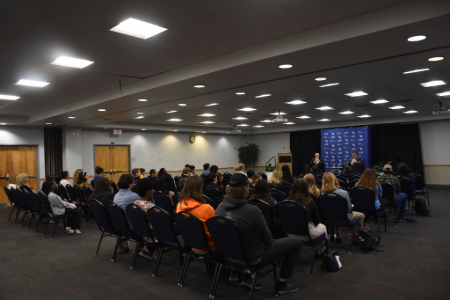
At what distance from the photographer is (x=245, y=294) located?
10.4 feet

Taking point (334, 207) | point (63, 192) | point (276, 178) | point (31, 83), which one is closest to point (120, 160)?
point (63, 192)

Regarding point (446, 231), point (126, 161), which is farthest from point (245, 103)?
point (126, 161)

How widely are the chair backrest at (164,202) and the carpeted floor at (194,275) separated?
0.79 metres

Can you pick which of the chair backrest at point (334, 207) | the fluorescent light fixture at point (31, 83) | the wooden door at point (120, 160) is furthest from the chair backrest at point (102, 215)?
the wooden door at point (120, 160)

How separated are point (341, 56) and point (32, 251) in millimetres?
5685

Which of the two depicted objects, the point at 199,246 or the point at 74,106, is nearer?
the point at 199,246

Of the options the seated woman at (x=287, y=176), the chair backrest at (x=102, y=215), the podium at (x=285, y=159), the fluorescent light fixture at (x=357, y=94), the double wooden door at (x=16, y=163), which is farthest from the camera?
the podium at (x=285, y=159)

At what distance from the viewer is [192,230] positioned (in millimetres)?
3176

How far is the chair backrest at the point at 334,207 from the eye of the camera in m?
4.40

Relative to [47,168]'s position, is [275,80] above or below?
above

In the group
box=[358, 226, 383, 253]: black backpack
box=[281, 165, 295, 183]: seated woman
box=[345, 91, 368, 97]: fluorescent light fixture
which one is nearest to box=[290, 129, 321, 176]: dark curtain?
box=[345, 91, 368, 97]: fluorescent light fixture

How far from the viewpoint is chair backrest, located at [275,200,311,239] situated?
3.66m

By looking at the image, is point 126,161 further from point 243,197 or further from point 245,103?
point 243,197

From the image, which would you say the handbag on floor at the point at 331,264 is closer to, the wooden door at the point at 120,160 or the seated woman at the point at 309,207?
the seated woman at the point at 309,207
